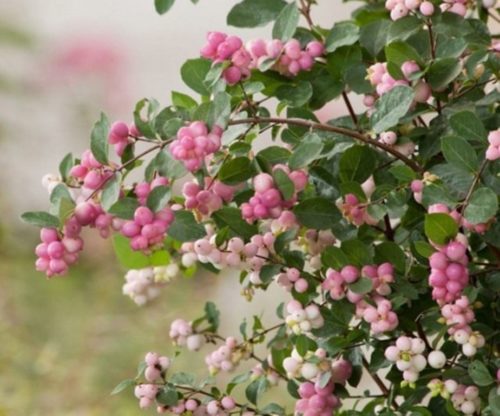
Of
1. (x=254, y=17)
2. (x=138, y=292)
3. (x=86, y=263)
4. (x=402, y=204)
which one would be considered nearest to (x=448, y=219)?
(x=402, y=204)

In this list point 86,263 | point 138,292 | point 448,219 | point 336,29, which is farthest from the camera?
point 86,263

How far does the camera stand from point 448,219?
0.66 m

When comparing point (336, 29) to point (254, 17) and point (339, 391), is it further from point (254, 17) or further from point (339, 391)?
point (339, 391)

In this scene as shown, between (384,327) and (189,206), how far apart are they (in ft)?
0.55

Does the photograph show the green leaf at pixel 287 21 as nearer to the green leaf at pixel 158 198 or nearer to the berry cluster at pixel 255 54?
the berry cluster at pixel 255 54

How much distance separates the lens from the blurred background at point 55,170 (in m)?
1.89

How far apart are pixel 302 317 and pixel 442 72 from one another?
0.21 meters

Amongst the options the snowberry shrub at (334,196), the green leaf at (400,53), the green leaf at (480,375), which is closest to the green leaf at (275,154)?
the snowberry shrub at (334,196)

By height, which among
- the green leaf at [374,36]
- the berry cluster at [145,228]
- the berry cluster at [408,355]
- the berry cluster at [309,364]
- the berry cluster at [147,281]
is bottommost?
the berry cluster at [408,355]

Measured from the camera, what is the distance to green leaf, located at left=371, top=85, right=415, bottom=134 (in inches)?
27.7

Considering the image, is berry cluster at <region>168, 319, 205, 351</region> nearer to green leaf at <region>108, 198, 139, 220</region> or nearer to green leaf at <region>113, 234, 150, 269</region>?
green leaf at <region>113, 234, 150, 269</region>

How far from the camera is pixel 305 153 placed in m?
0.68

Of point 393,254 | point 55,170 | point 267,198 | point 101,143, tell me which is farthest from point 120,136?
point 55,170

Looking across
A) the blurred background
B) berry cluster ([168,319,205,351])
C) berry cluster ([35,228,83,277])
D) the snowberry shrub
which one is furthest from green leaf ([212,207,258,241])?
the blurred background
